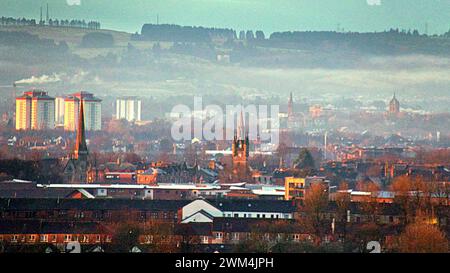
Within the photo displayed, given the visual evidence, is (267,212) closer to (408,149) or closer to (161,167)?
(161,167)

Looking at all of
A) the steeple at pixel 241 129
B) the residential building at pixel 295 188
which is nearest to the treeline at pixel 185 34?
the steeple at pixel 241 129

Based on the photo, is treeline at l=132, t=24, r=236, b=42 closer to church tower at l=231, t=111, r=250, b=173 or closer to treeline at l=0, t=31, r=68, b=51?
treeline at l=0, t=31, r=68, b=51

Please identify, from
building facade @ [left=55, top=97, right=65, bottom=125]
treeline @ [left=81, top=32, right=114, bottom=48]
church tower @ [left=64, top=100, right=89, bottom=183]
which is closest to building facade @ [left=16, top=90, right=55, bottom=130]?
building facade @ [left=55, top=97, right=65, bottom=125]

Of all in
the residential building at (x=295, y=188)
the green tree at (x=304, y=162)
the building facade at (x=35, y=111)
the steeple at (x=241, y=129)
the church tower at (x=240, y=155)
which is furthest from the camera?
the building facade at (x=35, y=111)

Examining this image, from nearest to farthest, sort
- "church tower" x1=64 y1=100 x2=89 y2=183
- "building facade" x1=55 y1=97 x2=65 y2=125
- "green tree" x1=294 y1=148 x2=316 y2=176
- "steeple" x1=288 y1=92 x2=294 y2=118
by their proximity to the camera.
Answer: "church tower" x1=64 y1=100 x2=89 y2=183
"green tree" x1=294 y1=148 x2=316 y2=176
"building facade" x1=55 y1=97 x2=65 y2=125
"steeple" x1=288 y1=92 x2=294 y2=118

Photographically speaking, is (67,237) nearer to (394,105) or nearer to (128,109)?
(394,105)

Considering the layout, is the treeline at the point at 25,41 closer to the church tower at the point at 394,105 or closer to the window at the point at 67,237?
the church tower at the point at 394,105
